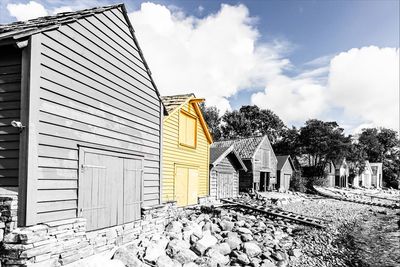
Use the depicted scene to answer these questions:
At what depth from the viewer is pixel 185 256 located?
26.1 ft

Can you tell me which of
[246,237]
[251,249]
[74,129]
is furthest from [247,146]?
[74,129]

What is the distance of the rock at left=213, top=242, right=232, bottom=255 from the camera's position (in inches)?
362

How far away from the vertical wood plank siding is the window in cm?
452

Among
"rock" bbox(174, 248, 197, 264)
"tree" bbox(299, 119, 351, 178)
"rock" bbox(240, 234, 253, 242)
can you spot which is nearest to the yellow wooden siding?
"rock" bbox(240, 234, 253, 242)

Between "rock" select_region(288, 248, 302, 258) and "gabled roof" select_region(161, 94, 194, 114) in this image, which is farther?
"gabled roof" select_region(161, 94, 194, 114)

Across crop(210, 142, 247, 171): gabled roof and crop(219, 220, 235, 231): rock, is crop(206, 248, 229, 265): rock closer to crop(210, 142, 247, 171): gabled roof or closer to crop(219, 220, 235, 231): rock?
crop(219, 220, 235, 231): rock

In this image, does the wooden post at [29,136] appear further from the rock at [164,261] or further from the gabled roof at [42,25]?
the rock at [164,261]

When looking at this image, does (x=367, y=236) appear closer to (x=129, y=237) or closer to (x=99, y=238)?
(x=129, y=237)

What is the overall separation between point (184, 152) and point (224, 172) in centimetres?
725

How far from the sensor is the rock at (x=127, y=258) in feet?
22.5

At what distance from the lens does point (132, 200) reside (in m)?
8.63

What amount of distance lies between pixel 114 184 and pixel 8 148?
2800mm

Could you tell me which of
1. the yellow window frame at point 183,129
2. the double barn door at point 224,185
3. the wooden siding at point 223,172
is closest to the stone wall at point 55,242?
the yellow window frame at point 183,129

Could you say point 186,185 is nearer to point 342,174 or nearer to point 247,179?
point 247,179
